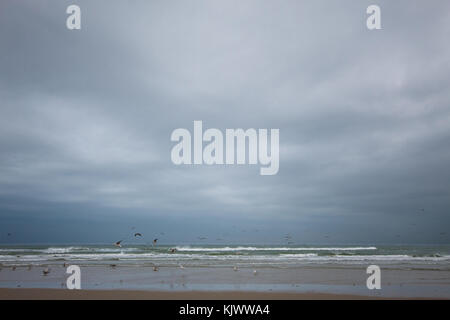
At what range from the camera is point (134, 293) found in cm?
1359

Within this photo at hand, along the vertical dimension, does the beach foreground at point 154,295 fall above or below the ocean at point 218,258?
above

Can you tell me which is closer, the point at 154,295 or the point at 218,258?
the point at 154,295

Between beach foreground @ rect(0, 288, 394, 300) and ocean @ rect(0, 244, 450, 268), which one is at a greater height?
beach foreground @ rect(0, 288, 394, 300)

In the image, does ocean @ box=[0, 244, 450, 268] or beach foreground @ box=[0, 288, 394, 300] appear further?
ocean @ box=[0, 244, 450, 268]

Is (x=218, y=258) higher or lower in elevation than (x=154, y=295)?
lower

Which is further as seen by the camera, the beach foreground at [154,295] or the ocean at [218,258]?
the ocean at [218,258]
